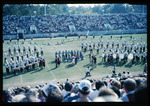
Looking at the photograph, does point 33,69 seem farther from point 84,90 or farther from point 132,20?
point 132,20

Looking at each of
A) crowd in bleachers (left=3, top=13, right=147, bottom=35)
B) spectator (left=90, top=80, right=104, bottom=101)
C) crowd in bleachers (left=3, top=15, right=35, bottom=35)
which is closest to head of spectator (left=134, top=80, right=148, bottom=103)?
spectator (left=90, top=80, right=104, bottom=101)

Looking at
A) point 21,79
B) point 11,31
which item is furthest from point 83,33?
point 21,79

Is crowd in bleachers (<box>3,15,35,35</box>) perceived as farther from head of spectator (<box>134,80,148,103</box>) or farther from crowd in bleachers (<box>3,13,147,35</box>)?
head of spectator (<box>134,80,148,103</box>)

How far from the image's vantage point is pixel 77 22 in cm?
4244

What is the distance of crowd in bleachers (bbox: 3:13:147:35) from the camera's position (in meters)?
36.6

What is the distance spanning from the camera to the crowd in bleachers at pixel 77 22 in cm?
3662

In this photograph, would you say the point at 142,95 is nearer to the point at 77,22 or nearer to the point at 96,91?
the point at 96,91

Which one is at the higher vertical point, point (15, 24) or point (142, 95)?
→ point (15, 24)

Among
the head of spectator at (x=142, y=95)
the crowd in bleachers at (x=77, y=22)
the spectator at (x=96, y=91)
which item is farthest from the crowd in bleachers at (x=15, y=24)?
the head of spectator at (x=142, y=95)

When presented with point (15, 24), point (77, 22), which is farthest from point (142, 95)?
point (77, 22)

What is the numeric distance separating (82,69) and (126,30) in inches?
1122

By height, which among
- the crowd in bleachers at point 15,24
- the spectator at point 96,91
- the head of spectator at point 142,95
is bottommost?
the spectator at point 96,91

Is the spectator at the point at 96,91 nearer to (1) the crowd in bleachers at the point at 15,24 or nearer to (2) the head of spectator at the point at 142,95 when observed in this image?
(2) the head of spectator at the point at 142,95

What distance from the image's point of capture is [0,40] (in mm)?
2699
